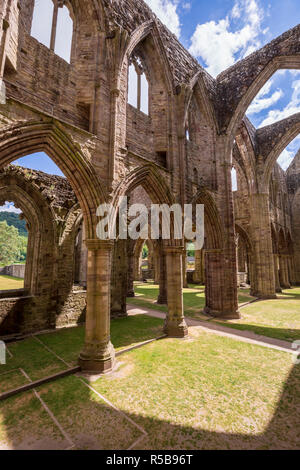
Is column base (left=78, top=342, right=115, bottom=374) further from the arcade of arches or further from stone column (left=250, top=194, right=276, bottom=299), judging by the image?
stone column (left=250, top=194, right=276, bottom=299)

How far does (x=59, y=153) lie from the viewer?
17.3 ft

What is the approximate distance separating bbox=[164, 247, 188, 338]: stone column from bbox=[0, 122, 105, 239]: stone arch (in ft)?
10.7

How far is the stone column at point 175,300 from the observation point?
284 inches

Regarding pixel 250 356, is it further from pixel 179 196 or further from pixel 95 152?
pixel 95 152

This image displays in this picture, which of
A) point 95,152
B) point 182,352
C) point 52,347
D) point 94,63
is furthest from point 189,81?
point 52,347

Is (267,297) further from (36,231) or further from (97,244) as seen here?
(36,231)

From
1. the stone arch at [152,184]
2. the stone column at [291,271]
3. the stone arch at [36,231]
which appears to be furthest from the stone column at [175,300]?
the stone column at [291,271]

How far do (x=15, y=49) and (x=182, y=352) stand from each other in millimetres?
9002

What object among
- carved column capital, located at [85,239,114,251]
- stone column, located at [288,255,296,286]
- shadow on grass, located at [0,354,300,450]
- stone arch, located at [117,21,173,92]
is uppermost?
stone arch, located at [117,21,173,92]

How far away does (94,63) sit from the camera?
6258 millimetres

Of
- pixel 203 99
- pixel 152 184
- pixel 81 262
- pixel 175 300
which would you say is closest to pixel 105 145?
pixel 152 184

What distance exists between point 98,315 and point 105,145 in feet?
14.9

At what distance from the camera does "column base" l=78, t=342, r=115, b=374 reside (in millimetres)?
4914

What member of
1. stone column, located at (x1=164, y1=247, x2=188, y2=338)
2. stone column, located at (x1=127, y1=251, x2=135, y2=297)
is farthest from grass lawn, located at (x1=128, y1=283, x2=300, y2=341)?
stone column, located at (x1=164, y1=247, x2=188, y2=338)
